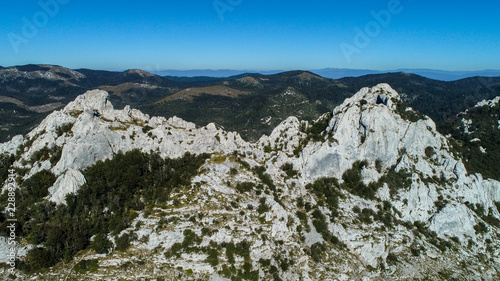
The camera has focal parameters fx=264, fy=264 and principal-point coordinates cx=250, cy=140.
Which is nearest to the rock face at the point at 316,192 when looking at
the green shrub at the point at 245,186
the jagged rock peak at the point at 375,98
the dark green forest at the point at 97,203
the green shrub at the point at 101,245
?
the jagged rock peak at the point at 375,98

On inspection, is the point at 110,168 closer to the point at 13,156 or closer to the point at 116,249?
the point at 116,249

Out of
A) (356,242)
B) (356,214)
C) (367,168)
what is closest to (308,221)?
(356,242)

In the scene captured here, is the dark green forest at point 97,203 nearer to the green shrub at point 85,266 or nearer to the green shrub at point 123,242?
the green shrub at point 123,242

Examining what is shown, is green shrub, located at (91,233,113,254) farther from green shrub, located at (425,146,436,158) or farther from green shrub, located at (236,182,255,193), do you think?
green shrub, located at (425,146,436,158)

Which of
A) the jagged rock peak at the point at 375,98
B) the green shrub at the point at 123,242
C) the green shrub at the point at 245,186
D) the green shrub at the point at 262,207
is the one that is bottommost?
the green shrub at the point at 123,242

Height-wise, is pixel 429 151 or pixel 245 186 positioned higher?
pixel 429 151

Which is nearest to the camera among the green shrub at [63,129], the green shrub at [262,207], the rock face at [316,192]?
the rock face at [316,192]

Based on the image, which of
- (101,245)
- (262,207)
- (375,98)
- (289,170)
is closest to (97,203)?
(101,245)

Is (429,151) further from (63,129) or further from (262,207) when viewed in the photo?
(63,129)
